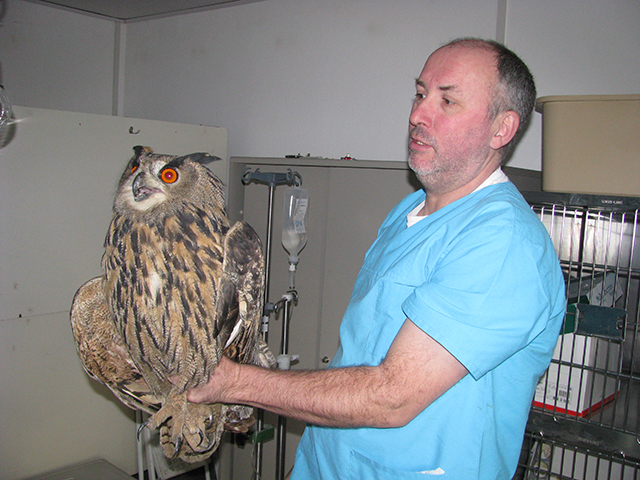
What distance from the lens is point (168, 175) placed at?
116 cm

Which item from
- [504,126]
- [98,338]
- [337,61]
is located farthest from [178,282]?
[337,61]

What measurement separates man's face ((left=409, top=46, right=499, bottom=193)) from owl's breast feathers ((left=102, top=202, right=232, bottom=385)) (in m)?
0.57

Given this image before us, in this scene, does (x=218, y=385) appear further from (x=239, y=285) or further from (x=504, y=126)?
(x=504, y=126)

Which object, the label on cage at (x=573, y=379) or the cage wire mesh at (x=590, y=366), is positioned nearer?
the cage wire mesh at (x=590, y=366)

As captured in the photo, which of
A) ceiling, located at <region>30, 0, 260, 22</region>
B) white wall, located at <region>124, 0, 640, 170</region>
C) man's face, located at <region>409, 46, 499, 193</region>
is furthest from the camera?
ceiling, located at <region>30, 0, 260, 22</region>

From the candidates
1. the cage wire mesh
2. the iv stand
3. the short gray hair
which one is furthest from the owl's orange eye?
the cage wire mesh

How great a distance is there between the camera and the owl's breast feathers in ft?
3.69

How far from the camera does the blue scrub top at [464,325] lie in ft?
2.95

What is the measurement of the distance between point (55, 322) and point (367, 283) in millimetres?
1670

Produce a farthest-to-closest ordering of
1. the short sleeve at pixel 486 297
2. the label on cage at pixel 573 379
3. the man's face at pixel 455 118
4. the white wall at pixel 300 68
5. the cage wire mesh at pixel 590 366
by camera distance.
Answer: the white wall at pixel 300 68, the label on cage at pixel 573 379, the cage wire mesh at pixel 590 366, the man's face at pixel 455 118, the short sleeve at pixel 486 297

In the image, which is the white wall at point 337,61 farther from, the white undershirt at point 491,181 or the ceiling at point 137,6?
the white undershirt at point 491,181

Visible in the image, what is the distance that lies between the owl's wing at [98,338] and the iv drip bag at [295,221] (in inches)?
37.8

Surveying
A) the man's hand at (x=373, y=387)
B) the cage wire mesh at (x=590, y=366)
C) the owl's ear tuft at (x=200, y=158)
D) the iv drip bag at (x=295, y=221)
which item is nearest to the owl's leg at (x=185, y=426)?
the man's hand at (x=373, y=387)

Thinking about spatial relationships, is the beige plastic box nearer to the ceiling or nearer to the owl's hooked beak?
the owl's hooked beak
